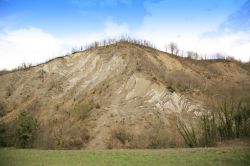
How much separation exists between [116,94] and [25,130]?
30.9ft

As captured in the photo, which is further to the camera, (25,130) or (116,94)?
(116,94)

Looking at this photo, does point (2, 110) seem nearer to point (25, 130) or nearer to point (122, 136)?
point (25, 130)

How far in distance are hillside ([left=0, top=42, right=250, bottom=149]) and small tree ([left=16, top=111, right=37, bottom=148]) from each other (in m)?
0.73

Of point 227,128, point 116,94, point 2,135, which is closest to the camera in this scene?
point 227,128

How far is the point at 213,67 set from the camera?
50562mm

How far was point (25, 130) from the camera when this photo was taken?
32.3 meters

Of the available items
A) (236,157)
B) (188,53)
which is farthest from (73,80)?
(236,157)

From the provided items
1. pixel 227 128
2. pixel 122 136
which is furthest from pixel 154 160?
pixel 122 136

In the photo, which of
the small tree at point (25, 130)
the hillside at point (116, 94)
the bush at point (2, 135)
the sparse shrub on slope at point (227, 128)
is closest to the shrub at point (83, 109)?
the hillside at point (116, 94)

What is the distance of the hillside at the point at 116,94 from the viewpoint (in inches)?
1286

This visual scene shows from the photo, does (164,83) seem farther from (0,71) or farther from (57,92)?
(0,71)

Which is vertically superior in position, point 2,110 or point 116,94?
point 116,94

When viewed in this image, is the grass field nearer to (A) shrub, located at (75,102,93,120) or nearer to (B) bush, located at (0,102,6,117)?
(A) shrub, located at (75,102,93,120)

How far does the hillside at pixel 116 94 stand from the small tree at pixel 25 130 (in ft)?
2.41
